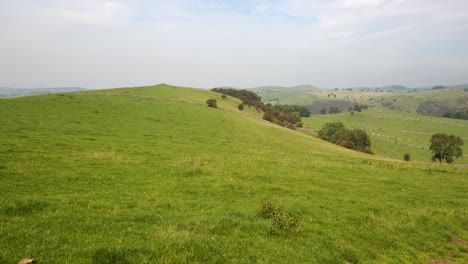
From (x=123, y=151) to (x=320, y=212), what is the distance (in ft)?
59.9

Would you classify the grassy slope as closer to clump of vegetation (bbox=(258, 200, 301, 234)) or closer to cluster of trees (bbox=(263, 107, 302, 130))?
clump of vegetation (bbox=(258, 200, 301, 234))

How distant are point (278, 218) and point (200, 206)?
13.2 feet

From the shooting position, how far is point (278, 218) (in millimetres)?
12023

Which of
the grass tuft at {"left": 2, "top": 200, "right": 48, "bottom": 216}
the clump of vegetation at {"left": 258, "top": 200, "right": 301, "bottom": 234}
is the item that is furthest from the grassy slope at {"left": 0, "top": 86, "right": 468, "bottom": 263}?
the clump of vegetation at {"left": 258, "top": 200, "right": 301, "bottom": 234}

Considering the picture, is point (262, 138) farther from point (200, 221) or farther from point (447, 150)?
point (447, 150)

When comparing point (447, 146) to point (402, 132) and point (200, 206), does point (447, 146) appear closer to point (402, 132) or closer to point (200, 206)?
point (200, 206)

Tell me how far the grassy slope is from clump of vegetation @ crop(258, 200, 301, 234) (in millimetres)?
275

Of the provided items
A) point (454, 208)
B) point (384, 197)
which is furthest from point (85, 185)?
point (454, 208)

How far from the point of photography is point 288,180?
67.7 feet

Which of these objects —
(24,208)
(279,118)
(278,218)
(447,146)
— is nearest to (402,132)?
(279,118)

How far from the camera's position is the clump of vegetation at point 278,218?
1160 centimetres

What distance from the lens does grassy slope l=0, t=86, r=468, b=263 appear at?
351 inches

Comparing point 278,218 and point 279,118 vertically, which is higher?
point 278,218

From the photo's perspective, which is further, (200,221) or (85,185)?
(85,185)
